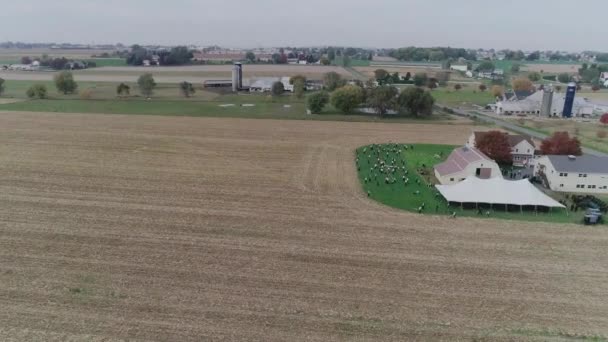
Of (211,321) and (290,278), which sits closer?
(211,321)

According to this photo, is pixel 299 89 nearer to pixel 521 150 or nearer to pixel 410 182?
pixel 521 150

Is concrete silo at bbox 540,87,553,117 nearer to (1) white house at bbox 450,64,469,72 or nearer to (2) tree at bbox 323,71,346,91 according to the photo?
(2) tree at bbox 323,71,346,91

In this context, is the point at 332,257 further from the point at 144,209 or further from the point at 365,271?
the point at 144,209

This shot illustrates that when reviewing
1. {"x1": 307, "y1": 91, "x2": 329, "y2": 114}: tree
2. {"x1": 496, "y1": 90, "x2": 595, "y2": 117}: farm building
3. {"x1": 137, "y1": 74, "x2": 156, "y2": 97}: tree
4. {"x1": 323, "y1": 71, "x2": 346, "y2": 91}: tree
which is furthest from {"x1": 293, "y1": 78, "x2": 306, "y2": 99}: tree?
{"x1": 496, "y1": 90, "x2": 595, "y2": 117}: farm building

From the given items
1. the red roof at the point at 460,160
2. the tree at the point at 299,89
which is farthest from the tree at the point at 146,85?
the red roof at the point at 460,160

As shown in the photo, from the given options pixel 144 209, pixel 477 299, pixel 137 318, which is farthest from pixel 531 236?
pixel 144 209

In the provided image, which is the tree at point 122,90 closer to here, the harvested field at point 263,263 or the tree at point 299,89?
the tree at point 299,89

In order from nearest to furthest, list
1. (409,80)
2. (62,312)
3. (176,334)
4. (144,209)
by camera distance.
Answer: (176,334)
(62,312)
(144,209)
(409,80)
